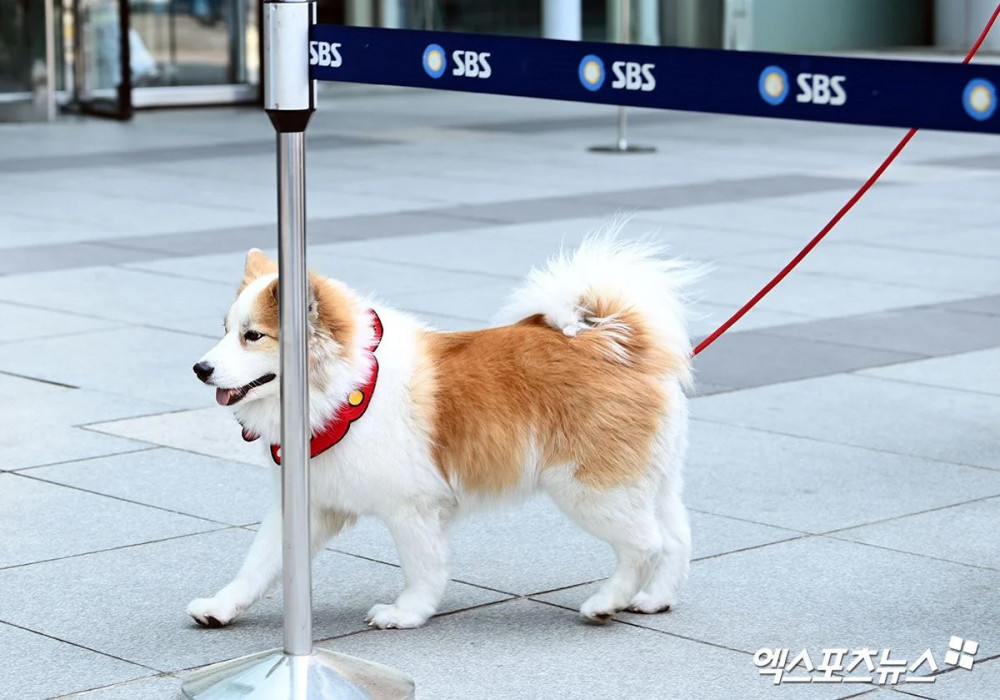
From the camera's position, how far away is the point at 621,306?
15.2 feet

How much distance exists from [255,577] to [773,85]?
2.05 meters

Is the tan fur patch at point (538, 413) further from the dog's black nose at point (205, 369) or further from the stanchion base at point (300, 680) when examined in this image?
the stanchion base at point (300, 680)

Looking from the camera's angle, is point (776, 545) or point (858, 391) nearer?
point (776, 545)

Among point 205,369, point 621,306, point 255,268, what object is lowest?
point 205,369

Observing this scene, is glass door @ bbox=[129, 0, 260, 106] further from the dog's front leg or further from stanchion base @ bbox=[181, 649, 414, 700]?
stanchion base @ bbox=[181, 649, 414, 700]

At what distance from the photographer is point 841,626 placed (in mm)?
4594

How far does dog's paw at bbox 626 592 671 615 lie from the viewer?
15.5 feet

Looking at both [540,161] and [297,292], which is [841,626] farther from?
[540,161]

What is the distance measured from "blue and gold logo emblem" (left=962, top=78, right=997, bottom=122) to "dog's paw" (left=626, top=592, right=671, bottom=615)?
1.99m

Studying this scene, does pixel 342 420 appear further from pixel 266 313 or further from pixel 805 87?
pixel 805 87

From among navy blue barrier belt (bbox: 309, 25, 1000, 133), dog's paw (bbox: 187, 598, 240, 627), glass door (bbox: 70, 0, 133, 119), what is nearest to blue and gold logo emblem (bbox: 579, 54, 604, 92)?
navy blue barrier belt (bbox: 309, 25, 1000, 133)

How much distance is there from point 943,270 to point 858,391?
134 inches

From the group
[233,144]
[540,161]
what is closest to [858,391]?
[540,161]

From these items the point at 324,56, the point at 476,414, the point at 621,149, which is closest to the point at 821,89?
the point at 324,56
